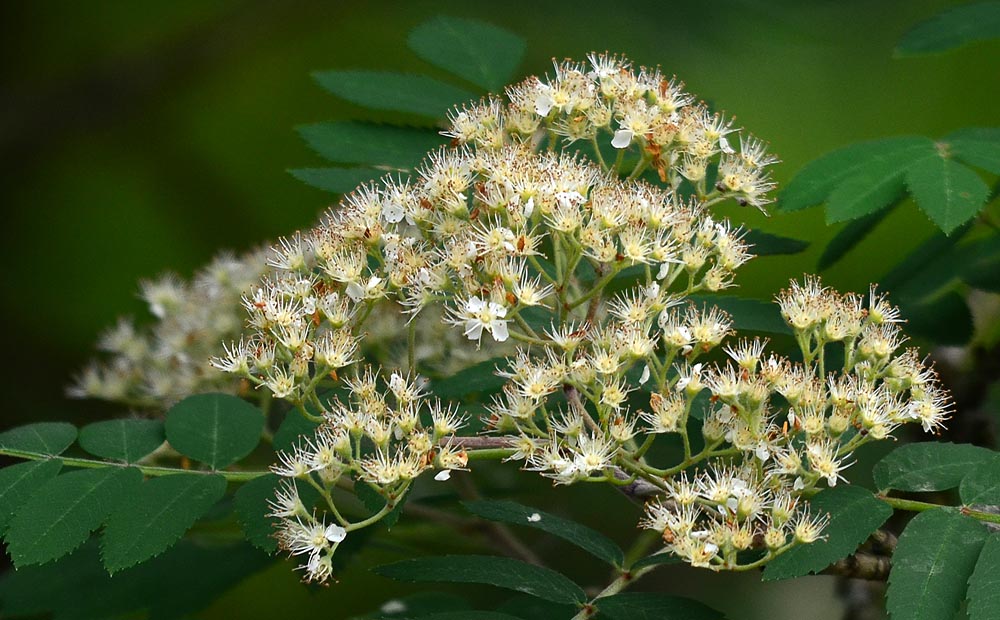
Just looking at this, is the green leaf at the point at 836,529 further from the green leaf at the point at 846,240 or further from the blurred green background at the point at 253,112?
the blurred green background at the point at 253,112

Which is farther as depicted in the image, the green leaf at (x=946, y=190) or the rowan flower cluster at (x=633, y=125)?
the rowan flower cluster at (x=633, y=125)

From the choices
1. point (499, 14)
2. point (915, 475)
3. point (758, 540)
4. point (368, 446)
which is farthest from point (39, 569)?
point (499, 14)

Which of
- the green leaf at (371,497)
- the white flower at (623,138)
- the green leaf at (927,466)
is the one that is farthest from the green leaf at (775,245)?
the green leaf at (371,497)

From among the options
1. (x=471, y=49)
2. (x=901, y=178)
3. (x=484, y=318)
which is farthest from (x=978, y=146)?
(x=471, y=49)

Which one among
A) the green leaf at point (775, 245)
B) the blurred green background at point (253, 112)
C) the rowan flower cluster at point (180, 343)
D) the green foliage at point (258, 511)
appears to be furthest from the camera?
the blurred green background at point (253, 112)

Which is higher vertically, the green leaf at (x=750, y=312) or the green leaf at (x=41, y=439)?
the green leaf at (x=750, y=312)

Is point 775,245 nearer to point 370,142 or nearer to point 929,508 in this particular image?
point 929,508

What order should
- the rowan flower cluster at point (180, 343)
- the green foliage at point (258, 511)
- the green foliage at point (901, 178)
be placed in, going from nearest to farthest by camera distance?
the green foliage at point (258, 511), the green foliage at point (901, 178), the rowan flower cluster at point (180, 343)
